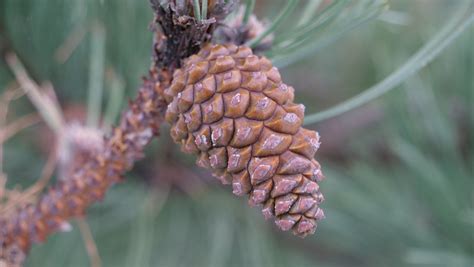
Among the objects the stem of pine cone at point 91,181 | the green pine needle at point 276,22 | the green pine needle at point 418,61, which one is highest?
the green pine needle at point 418,61

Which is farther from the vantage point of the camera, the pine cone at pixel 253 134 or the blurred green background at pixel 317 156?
the blurred green background at pixel 317 156

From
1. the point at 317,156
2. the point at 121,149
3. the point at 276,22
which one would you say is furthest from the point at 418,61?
the point at 317,156

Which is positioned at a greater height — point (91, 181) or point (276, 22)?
point (276, 22)

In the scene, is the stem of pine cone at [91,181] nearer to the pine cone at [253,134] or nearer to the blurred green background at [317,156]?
the pine cone at [253,134]

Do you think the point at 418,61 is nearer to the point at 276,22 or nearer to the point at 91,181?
the point at 276,22

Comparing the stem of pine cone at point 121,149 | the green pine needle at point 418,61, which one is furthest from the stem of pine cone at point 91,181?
the green pine needle at point 418,61

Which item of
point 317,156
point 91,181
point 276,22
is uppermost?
point 317,156

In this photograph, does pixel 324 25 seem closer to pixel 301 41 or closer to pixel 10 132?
pixel 301 41
